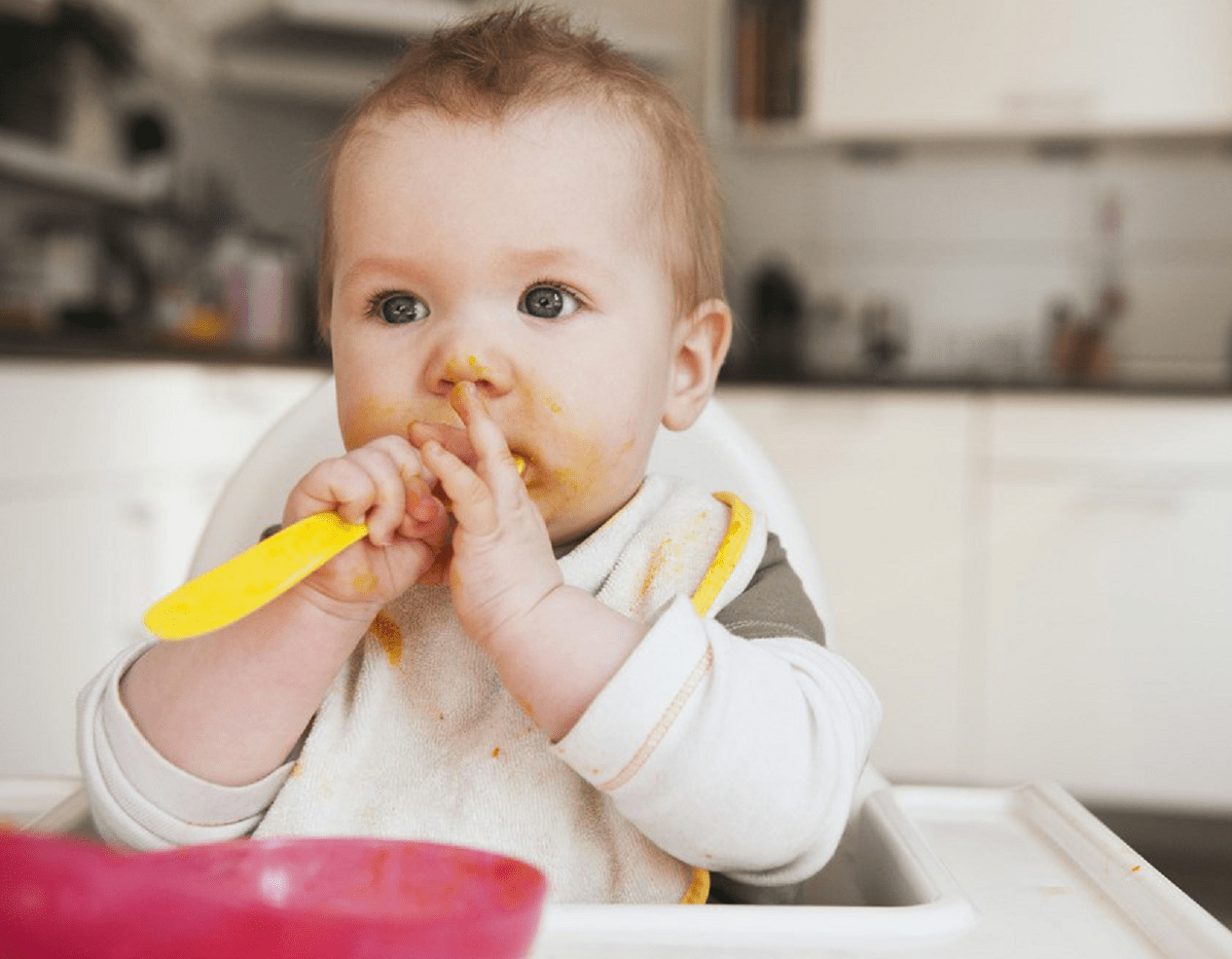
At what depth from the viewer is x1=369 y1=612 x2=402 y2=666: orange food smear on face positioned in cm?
72

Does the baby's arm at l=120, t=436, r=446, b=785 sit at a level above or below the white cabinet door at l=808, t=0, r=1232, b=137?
below

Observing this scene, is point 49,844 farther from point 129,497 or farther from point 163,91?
point 163,91

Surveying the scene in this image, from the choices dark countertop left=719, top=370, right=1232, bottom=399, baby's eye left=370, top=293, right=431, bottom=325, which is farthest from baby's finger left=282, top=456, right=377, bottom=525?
dark countertop left=719, top=370, right=1232, bottom=399

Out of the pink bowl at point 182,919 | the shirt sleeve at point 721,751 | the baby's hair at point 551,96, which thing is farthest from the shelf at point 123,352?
the pink bowl at point 182,919

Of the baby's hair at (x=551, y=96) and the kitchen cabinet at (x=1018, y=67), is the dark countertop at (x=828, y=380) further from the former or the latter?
the baby's hair at (x=551, y=96)

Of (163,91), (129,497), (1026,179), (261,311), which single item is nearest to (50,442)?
(129,497)

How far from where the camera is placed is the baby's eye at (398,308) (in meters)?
0.65

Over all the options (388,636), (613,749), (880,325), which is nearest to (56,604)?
→ (388,636)

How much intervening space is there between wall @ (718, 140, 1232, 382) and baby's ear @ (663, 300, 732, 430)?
7.80ft

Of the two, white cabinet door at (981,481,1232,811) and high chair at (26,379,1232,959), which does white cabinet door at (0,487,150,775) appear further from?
white cabinet door at (981,481,1232,811)

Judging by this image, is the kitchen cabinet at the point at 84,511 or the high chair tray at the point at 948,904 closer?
the high chair tray at the point at 948,904

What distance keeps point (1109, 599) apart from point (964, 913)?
205 centimetres

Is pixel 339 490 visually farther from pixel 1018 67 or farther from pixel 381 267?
pixel 1018 67

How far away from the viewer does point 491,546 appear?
550mm
